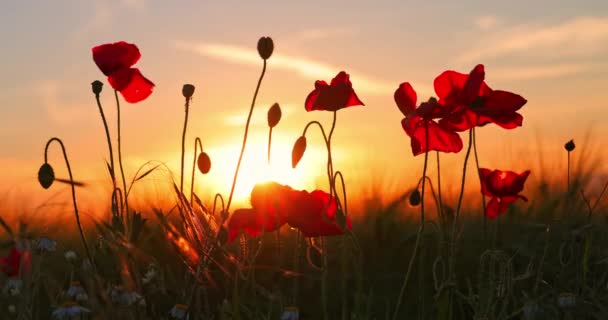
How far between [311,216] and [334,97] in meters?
0.43

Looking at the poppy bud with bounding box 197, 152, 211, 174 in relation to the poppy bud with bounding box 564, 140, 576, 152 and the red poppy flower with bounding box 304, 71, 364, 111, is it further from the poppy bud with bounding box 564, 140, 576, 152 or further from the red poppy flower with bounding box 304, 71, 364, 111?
the poppy bud with bounding box 564, 140, 576, 152

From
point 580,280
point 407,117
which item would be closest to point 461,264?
point 580,280

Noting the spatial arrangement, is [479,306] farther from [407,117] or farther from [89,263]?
[89,263]

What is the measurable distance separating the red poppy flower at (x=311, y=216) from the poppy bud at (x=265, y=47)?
48cm

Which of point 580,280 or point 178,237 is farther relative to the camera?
point 580,280

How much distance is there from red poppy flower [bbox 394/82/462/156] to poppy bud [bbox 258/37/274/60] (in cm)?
41

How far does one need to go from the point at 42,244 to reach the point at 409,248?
60.4 inches

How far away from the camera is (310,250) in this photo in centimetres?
292

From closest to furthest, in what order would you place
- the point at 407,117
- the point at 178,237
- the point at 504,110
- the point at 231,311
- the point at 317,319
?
1. the point at 178,237
2. the point at 231,311
3. the point at 407,117
4. the point at 504,110
5. the point at 317,319

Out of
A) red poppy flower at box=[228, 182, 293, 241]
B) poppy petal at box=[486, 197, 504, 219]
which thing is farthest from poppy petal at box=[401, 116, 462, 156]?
poppy petal at box=[486, 197, 504, 219]

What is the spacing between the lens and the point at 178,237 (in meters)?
2.27

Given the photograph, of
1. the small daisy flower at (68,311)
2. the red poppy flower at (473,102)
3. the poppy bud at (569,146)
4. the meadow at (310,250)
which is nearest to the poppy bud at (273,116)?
the meadow at (310,250)

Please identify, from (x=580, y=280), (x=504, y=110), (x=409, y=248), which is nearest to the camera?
(x=504, y=110)

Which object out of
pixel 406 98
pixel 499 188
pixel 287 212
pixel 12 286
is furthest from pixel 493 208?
pixel 12 286
